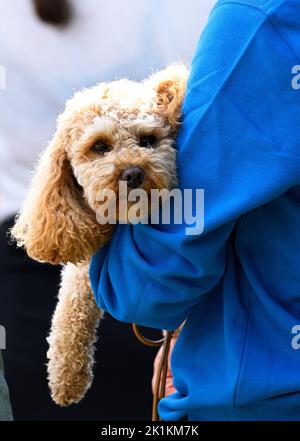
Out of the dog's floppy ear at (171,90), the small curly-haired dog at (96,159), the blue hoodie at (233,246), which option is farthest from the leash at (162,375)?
the dog's floppy ear at (171,90)

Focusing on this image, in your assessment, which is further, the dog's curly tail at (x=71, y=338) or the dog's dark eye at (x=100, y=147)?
the dog's curly tail at (x=71, y=338)

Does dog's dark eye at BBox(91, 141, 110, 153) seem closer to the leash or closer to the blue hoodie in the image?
the blue hoodie

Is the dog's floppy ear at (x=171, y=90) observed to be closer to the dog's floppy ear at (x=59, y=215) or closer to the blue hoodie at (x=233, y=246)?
the blue hoodie at (x=233, y=246)

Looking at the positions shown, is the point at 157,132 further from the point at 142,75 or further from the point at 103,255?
the point at 142,75

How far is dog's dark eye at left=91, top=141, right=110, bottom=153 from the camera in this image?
4.21 ft

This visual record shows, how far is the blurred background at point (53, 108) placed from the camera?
1658 millimetres

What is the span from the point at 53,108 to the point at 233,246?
2.29ft

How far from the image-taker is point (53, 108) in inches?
66.9

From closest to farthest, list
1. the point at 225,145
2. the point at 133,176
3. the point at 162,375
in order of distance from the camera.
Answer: the point at 225,145 < the point at 133,176 < the point at 162,375

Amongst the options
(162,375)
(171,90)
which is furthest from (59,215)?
(162,375)

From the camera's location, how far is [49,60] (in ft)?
5.51

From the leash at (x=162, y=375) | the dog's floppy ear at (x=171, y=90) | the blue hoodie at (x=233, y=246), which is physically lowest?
the leash at (x=162, y=375)

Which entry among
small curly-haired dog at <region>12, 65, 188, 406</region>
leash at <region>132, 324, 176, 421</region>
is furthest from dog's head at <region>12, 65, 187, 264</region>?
leash at <region>132, 324, 176, 421</region>

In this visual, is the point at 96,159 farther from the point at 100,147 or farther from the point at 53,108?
the point at 53,108
